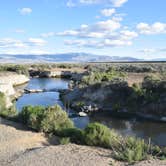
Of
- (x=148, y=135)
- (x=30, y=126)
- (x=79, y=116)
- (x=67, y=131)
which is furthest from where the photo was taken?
(x=79, y=116)

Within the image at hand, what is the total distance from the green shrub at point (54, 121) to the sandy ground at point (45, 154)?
82.1 inches

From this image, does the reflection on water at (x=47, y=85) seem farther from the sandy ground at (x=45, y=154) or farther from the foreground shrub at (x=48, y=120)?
the sandy ground at (x=45, y=154)

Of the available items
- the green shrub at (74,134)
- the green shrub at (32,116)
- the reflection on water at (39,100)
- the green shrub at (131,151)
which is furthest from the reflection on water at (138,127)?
the reflection on water at (39,100)

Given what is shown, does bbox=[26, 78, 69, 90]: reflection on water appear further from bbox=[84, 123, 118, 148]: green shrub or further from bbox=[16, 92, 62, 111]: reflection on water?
bbox=[84, 123, 118, 148]: green shrub

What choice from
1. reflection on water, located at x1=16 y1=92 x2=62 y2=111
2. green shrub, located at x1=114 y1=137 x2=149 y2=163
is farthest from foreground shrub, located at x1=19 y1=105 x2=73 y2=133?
reflection on water, located at x1=16 y1=92 x2=62 y2=111

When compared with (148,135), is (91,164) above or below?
above

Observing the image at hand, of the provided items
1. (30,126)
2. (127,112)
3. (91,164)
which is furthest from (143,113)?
(91,164)

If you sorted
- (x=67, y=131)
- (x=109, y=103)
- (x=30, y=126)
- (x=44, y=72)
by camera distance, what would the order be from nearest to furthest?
(x=67, y=131)
(x=30, y=126)
(x=109, y=103)
(x=44, y=72)

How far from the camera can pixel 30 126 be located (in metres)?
26.2

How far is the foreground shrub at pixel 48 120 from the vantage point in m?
25.5

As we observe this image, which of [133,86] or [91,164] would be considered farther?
[133,86]

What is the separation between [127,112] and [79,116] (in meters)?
5.80

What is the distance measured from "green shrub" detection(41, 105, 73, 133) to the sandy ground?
2.08m

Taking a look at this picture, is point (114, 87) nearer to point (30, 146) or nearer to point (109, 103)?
point (109, 103)
